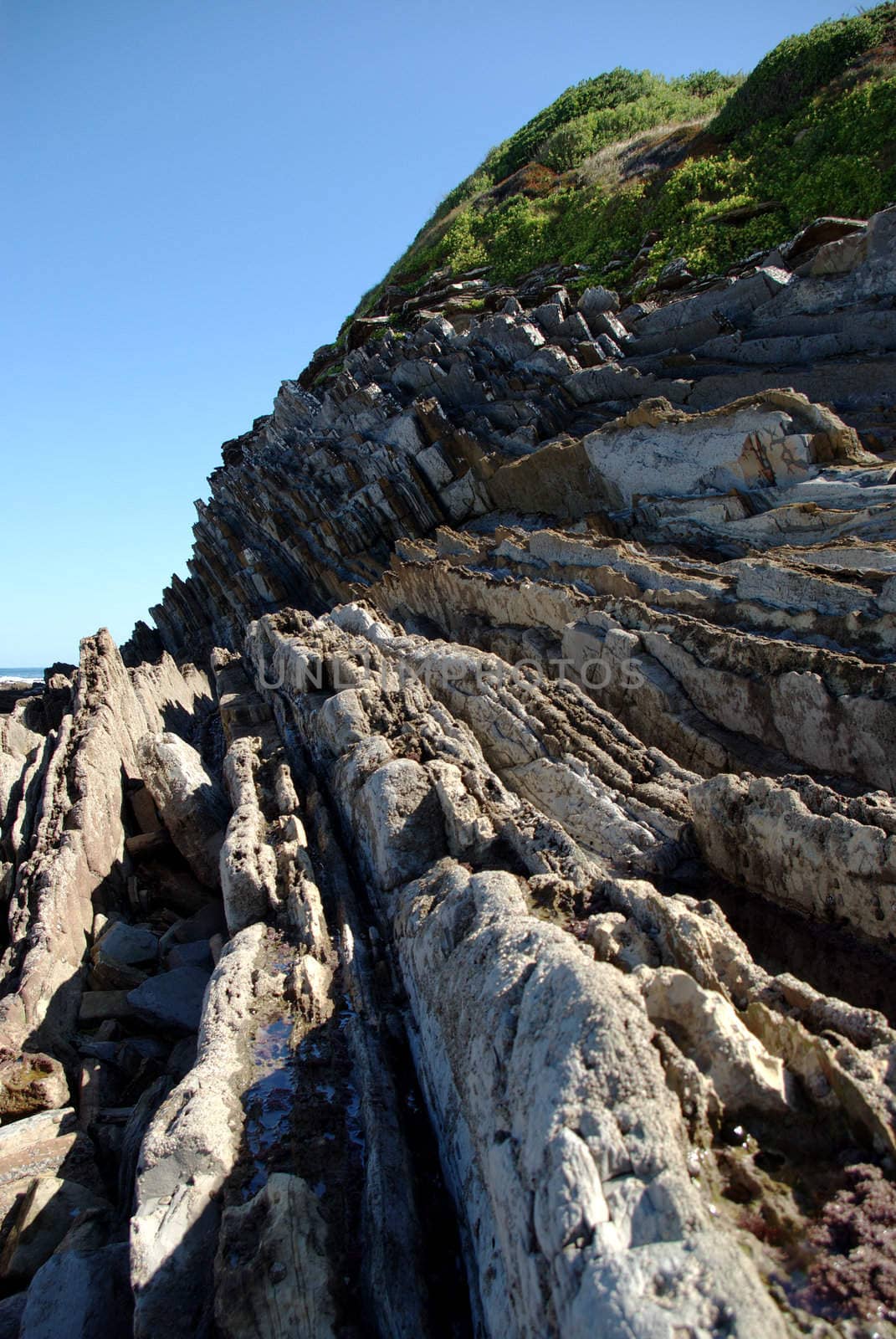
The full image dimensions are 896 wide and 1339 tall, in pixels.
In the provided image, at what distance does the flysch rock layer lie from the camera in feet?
13.8

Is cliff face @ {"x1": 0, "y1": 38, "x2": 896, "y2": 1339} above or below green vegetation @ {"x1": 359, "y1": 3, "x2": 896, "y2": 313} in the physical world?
below

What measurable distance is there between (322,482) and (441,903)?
94.8 ft

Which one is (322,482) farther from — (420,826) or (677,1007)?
(677,1007)

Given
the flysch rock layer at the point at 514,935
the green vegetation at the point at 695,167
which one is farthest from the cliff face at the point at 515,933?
the green vegetation at the point at 695,167

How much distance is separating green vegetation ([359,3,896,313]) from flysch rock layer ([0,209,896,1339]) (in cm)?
1379

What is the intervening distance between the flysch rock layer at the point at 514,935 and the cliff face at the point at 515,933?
3 cm

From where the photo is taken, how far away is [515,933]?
5.88 m

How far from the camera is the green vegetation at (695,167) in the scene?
33.7m

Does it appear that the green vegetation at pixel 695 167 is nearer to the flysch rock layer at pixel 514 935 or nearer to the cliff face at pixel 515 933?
the flysch rock layer at pixel 514 935

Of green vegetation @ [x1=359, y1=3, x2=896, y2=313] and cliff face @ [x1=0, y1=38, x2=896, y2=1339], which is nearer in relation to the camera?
cliff face @ [x1=0, y1=38, x2=896, y2=1339]

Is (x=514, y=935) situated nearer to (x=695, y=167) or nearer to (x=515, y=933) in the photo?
(x=515, y=933)

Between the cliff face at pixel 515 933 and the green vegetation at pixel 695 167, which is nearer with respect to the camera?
the cliff face at pixel 515 933

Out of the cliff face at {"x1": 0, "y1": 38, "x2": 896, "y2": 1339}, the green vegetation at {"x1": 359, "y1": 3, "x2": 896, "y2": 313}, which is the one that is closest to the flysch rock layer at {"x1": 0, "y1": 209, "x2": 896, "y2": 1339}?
the cliff face at {"x1": 0, "y1": 38, "x2": 896, "y2": 1339}

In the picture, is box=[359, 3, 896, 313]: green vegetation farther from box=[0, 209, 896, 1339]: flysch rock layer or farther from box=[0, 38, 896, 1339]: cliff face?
box=[0, 38, 896, 1339]: cliff face
